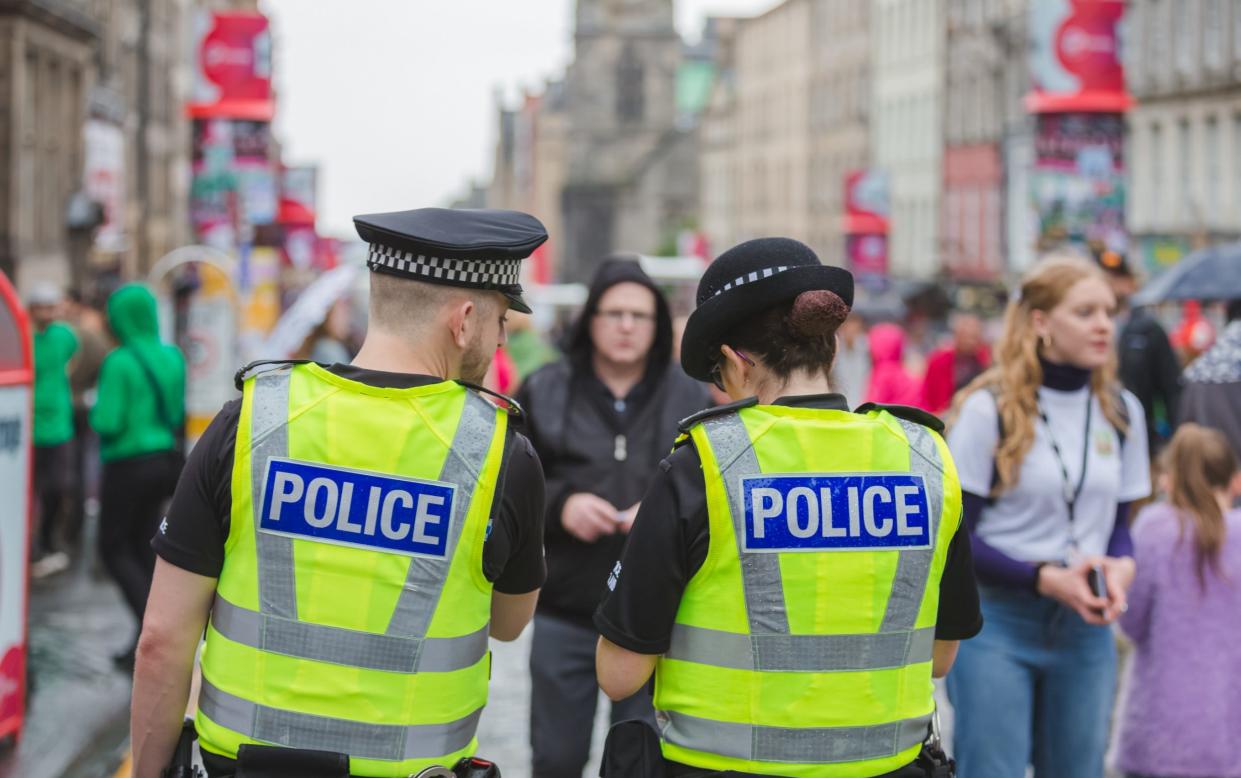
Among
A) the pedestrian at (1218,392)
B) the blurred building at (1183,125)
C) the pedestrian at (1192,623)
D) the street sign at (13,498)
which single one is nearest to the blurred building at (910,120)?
the blurred building at (1183,125)

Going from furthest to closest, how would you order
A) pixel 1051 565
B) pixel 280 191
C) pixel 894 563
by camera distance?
pixel 280 191, pixel 1051 565, pixel 894 563

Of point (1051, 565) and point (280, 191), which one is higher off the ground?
point (280, 191)

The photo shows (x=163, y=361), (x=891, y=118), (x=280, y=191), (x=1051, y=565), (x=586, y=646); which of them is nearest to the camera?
(x=1051, y=565)

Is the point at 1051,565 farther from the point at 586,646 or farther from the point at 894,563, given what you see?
the point at 894,563

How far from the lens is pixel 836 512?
3.71m

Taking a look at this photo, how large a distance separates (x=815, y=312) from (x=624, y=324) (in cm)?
264

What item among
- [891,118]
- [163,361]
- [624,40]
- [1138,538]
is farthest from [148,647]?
[624,40]

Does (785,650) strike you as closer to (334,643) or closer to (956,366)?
(334,643)

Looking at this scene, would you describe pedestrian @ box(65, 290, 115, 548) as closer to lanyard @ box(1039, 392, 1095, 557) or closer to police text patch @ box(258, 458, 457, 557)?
lanyard @ box(1039, 392, 1095, 557)

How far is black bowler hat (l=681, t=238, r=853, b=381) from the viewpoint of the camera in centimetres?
376

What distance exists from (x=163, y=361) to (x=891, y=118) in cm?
6613

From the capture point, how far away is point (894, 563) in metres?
3.77

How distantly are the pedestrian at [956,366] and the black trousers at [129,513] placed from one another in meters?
5.61

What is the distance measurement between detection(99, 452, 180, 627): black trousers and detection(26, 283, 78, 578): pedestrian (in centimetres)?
310
